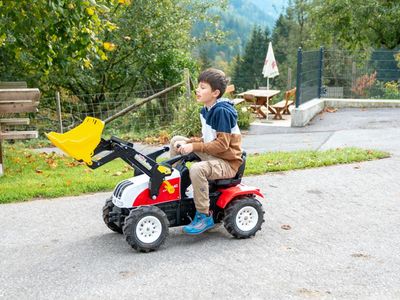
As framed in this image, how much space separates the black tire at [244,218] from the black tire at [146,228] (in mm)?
613

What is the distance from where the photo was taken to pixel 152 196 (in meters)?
4.90

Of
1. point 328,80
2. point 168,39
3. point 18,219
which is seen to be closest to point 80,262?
point 18,219

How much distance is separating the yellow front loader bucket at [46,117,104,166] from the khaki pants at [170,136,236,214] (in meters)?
0.89

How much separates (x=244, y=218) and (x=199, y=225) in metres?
0.46

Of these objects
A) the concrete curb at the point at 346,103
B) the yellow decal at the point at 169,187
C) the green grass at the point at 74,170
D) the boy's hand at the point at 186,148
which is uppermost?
the boy's hand at the point at 186,148

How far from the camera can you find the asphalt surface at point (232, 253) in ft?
13.5

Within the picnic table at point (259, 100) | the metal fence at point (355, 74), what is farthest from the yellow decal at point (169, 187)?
the picnic table at point (259, 100)

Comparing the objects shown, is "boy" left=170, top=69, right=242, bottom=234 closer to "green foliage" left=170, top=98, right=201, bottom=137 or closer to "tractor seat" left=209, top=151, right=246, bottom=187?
"tractor seat" left=209, top=151, right=246, bottom=187

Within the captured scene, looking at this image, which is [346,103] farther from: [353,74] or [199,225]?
[199,225]

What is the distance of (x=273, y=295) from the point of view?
13.1ft

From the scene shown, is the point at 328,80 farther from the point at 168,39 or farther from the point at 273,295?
the point at 273,295

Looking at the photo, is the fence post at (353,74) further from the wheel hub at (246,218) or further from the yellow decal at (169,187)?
the yellow decal at (169,187)

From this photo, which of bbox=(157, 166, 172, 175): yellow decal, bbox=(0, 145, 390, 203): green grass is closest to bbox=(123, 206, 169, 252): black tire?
bbox=(157, 166, 172, 175): yellow decal

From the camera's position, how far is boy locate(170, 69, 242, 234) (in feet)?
16.0
